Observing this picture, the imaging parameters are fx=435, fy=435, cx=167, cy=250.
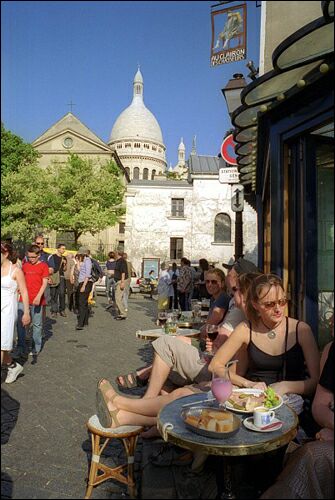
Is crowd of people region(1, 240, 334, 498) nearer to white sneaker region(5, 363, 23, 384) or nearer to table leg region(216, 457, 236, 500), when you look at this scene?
white sneaker region(5, 363, 23, 384)

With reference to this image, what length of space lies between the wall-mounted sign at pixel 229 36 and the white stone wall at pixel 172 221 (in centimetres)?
2912

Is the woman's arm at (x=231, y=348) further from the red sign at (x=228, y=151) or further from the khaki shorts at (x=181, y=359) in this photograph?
the red sign at (x=228, y=151)

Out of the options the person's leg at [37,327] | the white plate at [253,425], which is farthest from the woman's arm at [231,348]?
the person's leg at [37,327]

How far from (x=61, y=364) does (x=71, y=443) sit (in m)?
2.91

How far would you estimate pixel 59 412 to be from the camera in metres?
4.45

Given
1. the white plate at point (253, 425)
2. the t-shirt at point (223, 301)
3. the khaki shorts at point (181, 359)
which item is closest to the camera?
the white plate at point (253, 425)

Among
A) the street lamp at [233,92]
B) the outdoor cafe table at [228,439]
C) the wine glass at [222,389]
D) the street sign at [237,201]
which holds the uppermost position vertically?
the street lamp at [233,92]

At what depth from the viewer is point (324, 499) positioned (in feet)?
6.32

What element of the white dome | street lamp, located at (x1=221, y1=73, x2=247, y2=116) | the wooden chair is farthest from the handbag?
the white dome

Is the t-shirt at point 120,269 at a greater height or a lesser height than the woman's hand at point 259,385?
greater

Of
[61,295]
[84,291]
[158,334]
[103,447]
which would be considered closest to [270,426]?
[103,447]

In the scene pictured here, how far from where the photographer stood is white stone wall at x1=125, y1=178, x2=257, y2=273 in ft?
113

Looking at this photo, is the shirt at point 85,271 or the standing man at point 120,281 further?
the standing man at point 120,281

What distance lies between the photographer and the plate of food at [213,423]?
223 cm
